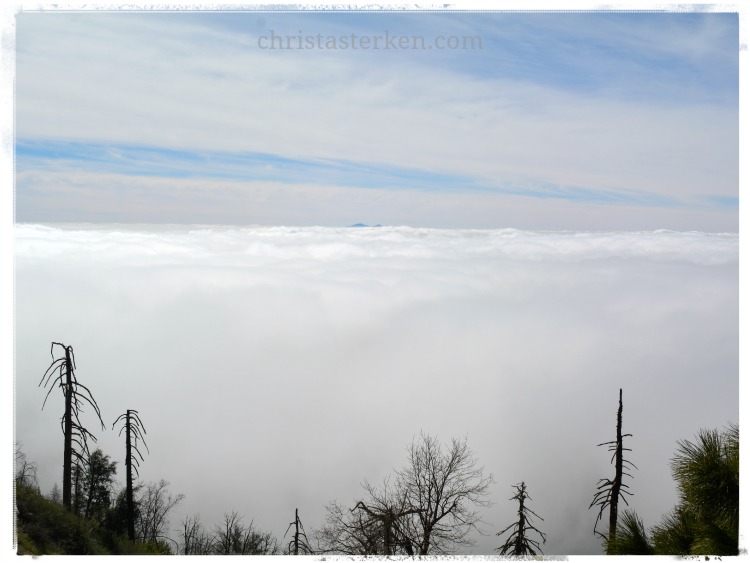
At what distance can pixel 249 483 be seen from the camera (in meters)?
158

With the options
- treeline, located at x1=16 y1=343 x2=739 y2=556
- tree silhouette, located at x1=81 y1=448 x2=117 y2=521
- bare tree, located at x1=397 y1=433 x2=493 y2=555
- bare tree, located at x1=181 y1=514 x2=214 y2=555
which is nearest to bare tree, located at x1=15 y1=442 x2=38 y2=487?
treeline, located at x1=16 y1=343 x2=739 y2=556

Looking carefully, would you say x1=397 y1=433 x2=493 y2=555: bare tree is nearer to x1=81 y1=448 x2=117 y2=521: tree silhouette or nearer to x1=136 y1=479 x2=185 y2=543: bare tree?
x1=136 y1=479 x2=185 y2=543: bare tree

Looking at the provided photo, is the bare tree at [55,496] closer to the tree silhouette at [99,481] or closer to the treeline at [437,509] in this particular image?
the treeline at [437,509]

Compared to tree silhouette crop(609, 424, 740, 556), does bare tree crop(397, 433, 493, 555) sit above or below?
below

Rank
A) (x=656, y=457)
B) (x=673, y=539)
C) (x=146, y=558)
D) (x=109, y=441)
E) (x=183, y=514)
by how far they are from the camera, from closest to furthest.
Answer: (x=673, y=539) → (x=146, y=558) → (x=183, y=514) → (x=109, y=441) → (x=656, y=457)

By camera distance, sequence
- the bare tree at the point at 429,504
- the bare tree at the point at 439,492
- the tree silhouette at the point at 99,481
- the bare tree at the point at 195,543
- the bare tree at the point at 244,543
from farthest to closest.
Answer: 1. the bare tree at the point at 195,543
2. the bare tree at the point at 244,543
3. the tree silhouette at the point at 99,481
4. the bare tree at the point at 439,492
5. the bare tree at the point at 429,504

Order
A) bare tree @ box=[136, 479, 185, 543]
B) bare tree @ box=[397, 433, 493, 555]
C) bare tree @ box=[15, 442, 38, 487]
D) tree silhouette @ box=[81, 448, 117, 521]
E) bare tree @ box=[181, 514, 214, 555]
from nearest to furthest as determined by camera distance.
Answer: bare tree @ box=[15, 442, 38, 487] → bare tree @ box=[397, 433, 493, 555] → tree silhouette @ box=[81, 448, 117, 521] → bare tree @ box=[181, 514, 214, 555] → bare tree @ box=[136, 479, 185, 543]

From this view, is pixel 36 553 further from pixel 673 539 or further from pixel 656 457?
pixel 656 457

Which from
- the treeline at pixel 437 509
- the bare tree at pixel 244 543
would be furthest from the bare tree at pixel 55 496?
the bare tree at pixel 244 543

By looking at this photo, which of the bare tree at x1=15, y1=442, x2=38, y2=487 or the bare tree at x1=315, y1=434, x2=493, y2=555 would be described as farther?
the bare tree at x1=315, y1=434, x2=493, y2=555

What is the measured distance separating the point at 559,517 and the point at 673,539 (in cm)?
13081

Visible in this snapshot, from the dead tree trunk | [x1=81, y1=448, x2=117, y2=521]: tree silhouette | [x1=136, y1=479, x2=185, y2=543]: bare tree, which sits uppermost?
the dead tree trunk

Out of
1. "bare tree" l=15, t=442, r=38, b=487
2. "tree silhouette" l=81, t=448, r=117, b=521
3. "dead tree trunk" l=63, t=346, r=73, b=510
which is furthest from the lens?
"tree silhouette" l=81, t=448, r=117, b=521
